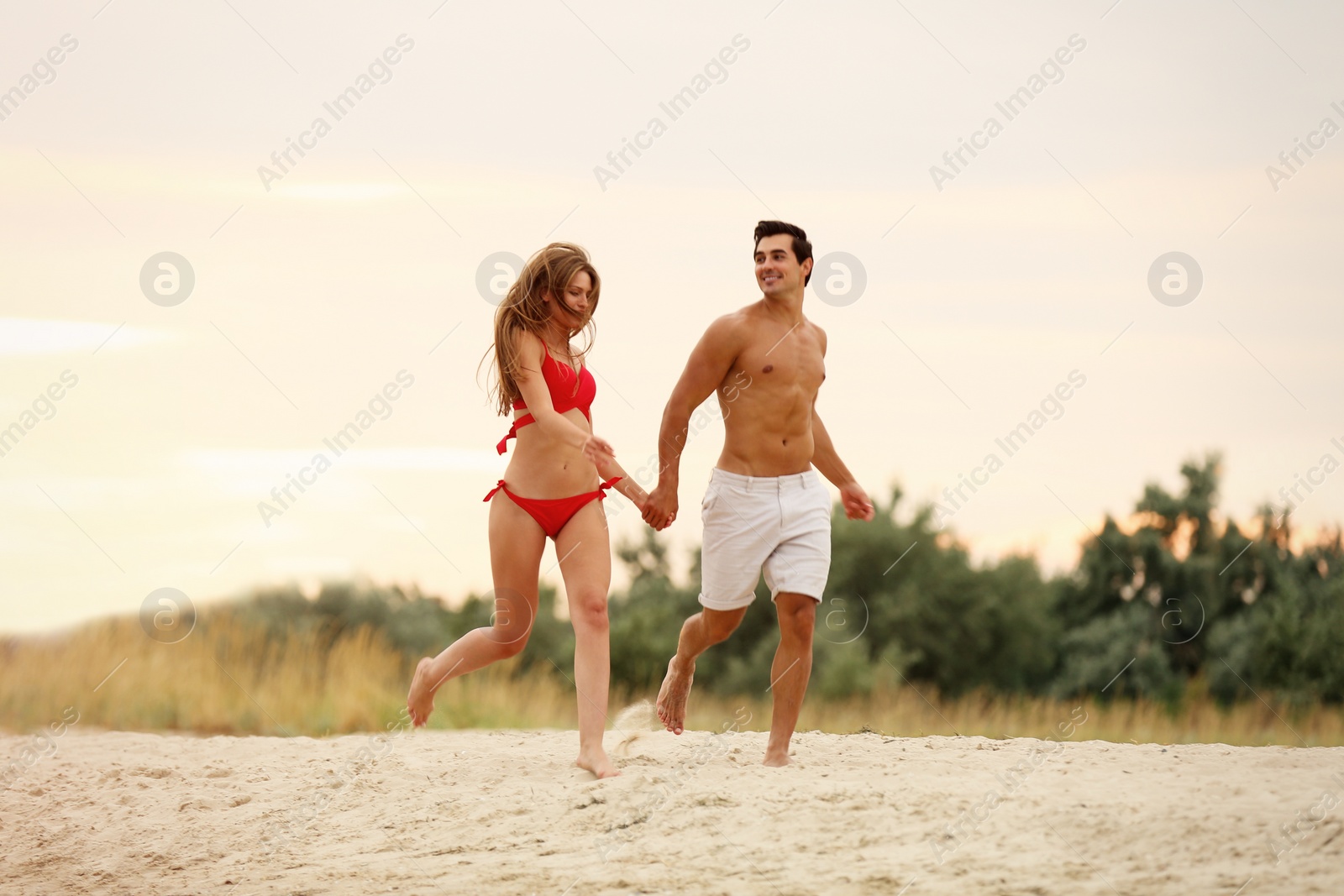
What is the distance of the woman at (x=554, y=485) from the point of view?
5816mm

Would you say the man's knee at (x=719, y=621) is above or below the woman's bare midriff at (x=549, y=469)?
below

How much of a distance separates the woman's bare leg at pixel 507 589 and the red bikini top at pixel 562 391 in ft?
1.21

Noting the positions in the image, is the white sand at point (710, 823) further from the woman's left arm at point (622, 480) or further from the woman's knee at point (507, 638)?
the woman's left arm at point (622, 480)

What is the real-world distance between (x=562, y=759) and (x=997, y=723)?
339 inches

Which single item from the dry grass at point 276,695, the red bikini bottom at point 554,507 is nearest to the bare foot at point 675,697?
the red bikini bottom at point 554,507

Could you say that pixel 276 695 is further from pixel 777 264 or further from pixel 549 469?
pixel 777 264

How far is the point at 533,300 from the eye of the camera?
591cm

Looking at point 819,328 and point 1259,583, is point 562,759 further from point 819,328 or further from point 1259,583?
point 1259,583

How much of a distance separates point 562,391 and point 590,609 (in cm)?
106

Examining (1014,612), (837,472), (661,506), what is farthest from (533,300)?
(1014,612)

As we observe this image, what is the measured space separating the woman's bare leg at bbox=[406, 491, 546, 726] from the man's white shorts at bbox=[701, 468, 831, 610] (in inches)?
33.9

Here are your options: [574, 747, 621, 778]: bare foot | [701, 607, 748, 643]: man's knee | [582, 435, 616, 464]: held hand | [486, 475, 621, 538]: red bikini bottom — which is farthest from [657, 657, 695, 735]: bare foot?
[582, 435, 616, 464]: held hand

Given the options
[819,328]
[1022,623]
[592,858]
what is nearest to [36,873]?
[592,858]

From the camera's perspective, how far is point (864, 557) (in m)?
20.5
